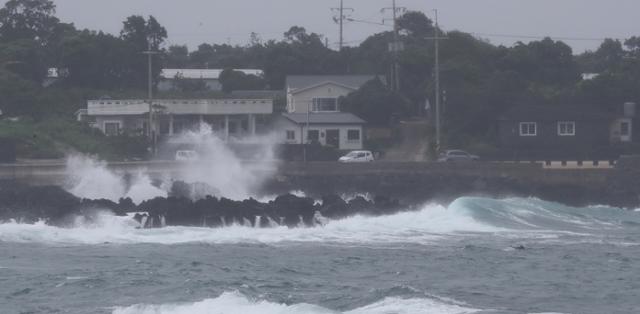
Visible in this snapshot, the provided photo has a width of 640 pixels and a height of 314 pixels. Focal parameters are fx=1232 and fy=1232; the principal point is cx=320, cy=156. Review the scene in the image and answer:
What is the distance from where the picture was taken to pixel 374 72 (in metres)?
74.2

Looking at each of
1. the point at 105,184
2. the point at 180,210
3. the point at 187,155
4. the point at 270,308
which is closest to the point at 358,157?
the point at 187,155

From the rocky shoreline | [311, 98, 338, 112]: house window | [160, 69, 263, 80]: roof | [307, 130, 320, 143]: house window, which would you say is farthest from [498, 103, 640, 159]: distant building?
[160, 69, 263, 80]: roof

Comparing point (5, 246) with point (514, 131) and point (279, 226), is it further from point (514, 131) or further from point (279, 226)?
point (514, 131)

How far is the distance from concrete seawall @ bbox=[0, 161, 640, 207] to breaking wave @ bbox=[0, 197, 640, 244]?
3.03 m

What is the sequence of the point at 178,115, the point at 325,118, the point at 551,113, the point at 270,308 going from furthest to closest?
1. the point at 178,115
2. the point at 325,118
3. the point at 551,113
4. the point at 270,308

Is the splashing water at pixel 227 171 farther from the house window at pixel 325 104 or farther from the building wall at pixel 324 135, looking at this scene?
the house window at pixel 325 104

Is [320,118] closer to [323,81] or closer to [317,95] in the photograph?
[317,95]

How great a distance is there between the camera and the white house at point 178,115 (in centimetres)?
5444

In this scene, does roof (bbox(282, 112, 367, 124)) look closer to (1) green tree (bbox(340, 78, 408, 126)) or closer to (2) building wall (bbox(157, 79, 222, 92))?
(1) green tree (bbox(340, 78, 408, 126))

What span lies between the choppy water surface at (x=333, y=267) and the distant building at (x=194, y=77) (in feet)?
124

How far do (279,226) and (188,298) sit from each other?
1286 cm

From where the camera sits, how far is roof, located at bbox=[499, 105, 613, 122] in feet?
169

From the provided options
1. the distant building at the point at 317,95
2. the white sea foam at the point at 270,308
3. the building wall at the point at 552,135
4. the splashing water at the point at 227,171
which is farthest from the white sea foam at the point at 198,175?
the white sea foam at the point at 270,308

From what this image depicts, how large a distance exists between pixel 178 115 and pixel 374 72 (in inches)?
817
